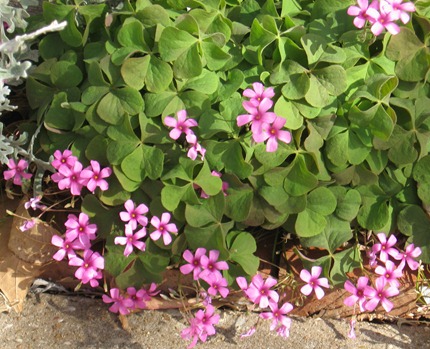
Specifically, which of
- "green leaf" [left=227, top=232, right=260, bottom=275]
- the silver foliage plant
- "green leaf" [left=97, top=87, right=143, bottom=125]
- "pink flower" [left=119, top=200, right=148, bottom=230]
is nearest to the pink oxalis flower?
"green leaf" [left=227, top=232, right=260, bottom=275]

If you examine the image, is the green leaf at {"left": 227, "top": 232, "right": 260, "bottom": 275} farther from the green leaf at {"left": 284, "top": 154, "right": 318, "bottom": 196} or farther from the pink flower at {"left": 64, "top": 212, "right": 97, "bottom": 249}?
the pink flower at {"left": 64, "top": 212, "right": 97, "bottom": 249}

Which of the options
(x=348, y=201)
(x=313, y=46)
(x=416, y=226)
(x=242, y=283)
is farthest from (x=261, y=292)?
(x=313, y=46)

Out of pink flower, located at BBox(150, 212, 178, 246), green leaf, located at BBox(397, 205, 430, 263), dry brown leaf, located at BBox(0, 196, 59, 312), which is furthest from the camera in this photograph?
dry brown leaf, located at BBox(0, 196, 59, 312)

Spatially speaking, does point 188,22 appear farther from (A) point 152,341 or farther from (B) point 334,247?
(A) point 152,341

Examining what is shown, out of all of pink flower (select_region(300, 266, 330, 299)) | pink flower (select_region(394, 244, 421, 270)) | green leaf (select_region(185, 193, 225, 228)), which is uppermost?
green leaf (select_region(185, 193, 225, 228))

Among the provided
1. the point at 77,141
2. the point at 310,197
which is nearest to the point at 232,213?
the point at 310,197

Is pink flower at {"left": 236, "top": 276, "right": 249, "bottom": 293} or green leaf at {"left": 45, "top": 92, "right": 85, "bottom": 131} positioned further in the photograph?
green leaf at {"left": 45, "top": 92, "right": 85, "bottom": 131}

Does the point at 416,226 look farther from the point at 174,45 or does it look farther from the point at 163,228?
the point at 174,45
